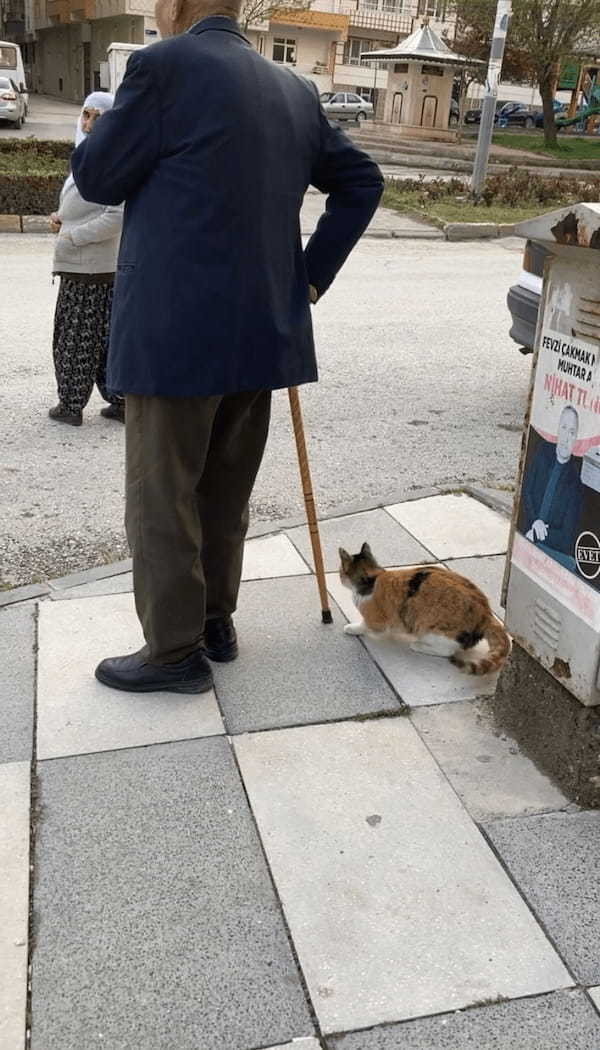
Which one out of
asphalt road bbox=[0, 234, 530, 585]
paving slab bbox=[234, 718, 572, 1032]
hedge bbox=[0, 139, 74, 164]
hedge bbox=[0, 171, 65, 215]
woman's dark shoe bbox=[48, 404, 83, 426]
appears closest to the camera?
paving slab bbox=[234, 718, 572, 1032]

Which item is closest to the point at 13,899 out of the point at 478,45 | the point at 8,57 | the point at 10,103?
the point at 10,103

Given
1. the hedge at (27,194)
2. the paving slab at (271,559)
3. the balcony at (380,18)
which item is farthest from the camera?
the balcony at (380,18)

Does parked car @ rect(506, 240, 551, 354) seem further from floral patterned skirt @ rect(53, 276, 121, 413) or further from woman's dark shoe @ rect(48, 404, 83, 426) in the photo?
woman's dark shoe @ rect(48, 404, 83, 426)

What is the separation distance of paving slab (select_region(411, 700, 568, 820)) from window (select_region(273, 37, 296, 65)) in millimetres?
50778

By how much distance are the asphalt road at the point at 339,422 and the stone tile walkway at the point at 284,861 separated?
50.8 inches

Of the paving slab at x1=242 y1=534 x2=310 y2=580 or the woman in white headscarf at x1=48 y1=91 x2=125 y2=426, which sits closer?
the paving slab at x1=242 y1=534 x2=310 y2=580

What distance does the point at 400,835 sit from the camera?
99.0 inches

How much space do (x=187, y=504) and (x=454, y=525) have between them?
1.97 m

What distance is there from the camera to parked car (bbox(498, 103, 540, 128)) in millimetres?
47594

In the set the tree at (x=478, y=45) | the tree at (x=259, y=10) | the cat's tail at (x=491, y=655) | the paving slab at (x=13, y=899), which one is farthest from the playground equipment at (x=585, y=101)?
the paving slab at (x=13, y=899)

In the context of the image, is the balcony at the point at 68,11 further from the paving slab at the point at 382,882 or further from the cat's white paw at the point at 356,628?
the paving slab at the point at 382,882

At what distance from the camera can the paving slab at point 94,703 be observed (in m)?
2.88

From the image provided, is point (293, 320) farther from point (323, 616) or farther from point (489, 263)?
point (489, 263)

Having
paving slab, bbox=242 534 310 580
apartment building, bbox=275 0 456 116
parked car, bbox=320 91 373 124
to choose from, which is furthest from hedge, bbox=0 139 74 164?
apartment building, bbox=275 0 456 116
